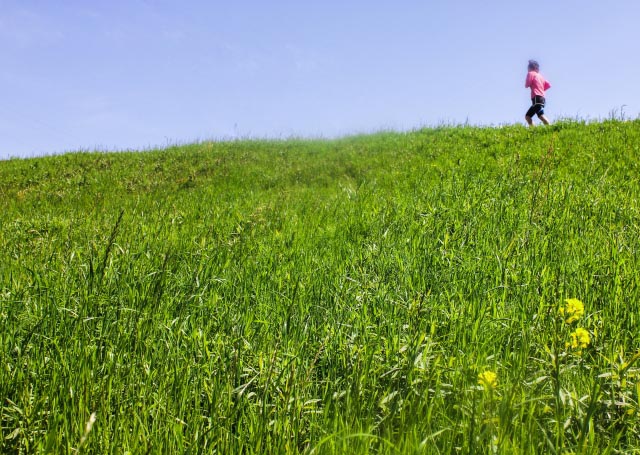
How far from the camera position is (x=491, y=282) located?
3.18 m

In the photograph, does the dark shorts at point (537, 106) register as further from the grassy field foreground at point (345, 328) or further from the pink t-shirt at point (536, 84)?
the grassy field foreground at point (345, 328)

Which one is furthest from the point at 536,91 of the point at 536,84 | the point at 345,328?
the point at 345,328

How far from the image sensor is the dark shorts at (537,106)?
1469 cm

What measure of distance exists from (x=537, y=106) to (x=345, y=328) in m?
14.7

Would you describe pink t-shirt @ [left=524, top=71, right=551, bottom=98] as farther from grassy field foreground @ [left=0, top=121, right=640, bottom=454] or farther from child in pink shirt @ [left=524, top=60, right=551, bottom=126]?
grassy field foreground @ [left=0, top=121, right=640, bottom=454]

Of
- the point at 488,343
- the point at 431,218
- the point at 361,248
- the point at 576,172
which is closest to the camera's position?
the point at 488,343

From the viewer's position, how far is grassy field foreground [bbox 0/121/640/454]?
5.86 feet

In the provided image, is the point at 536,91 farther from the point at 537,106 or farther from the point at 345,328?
the point at 345,328

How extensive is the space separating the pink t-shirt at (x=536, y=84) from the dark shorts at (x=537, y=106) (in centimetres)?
14

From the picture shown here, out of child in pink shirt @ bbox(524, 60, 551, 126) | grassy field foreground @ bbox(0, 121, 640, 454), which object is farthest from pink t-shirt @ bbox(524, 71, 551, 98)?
grassy field foreground @ bbox(0, 121, 640, 454)

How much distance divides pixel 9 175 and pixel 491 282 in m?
15.3

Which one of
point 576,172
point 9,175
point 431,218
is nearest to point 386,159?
point 576,172

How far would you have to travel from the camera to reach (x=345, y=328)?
2723 millimetres

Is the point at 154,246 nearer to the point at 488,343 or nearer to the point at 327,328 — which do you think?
the point at 327,328
